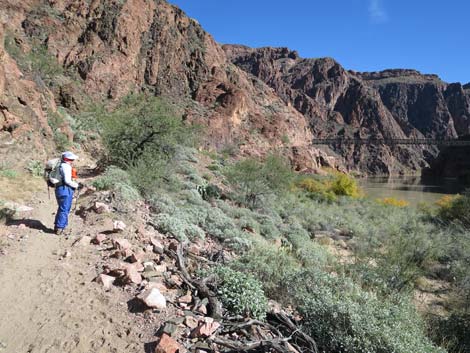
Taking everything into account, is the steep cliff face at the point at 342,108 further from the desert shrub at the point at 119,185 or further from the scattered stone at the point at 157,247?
the scattered stone at the point at 157,247

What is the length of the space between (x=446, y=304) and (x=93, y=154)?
1697 centimetres

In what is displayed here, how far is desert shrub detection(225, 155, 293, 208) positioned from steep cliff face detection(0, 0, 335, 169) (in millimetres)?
18518

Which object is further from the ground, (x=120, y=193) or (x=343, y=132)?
(x=343, y=132)

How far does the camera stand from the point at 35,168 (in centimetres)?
1007

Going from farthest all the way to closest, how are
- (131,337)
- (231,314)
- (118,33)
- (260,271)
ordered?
(118,33) < (260,271) < (231,314) < (131,337)

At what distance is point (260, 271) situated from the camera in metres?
5.98

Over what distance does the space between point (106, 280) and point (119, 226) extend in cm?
183

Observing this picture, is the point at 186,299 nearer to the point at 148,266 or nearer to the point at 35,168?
the point at 148,266

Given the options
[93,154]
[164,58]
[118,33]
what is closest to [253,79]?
[164,58]

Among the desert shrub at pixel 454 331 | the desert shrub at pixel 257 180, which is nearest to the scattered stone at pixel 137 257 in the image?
the desert shrub at pixel 454 331

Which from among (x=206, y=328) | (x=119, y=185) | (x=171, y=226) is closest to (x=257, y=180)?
(x=119, y=185)

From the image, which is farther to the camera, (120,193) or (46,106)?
(46,106)

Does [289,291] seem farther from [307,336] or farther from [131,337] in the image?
[131,337]

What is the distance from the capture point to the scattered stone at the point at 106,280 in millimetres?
4160
